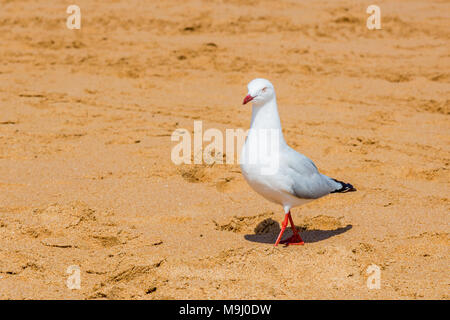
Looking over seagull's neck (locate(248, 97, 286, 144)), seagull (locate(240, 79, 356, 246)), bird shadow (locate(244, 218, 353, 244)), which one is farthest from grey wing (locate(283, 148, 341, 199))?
bird shadow (locate(244, 218, 353, 244))

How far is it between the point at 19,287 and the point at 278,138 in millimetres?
1809

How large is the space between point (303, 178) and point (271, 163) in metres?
0.26

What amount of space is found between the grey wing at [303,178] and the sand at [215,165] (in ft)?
1.09

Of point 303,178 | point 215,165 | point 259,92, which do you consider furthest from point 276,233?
point 215,165

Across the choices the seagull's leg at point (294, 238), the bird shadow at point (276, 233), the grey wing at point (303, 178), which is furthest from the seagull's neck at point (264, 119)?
the bird shadow at point (276, 233)

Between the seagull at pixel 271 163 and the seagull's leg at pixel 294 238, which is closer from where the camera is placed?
the seagull at pixel 271 163

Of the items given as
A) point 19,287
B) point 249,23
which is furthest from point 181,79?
point 19,287

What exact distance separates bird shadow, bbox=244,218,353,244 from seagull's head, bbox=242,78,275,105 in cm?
93

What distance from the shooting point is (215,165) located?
537 cm

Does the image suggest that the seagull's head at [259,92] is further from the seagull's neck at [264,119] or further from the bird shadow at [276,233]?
the bird shadow at [276,233]

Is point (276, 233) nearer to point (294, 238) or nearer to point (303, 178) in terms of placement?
point (294, 238)

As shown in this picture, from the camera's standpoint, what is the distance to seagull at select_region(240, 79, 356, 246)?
3879 millimetres

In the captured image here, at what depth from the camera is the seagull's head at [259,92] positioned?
389 cm

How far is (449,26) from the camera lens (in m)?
10.0
